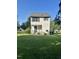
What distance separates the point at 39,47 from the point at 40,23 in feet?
0.90

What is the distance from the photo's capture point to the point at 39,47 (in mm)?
1963

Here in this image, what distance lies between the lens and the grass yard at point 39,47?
6.37ft

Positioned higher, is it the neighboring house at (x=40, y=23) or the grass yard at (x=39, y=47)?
the neighboring house at (x=40, y=23)

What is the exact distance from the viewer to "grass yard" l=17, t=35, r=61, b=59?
194cm

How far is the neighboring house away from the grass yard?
65 mm

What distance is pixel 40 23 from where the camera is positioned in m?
1.96

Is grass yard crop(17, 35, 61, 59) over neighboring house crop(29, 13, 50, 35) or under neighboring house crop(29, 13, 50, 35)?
under

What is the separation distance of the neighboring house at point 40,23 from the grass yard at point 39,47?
65mm

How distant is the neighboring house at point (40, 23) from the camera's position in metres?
1.96

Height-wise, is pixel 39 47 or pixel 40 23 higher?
pixel 40 23
